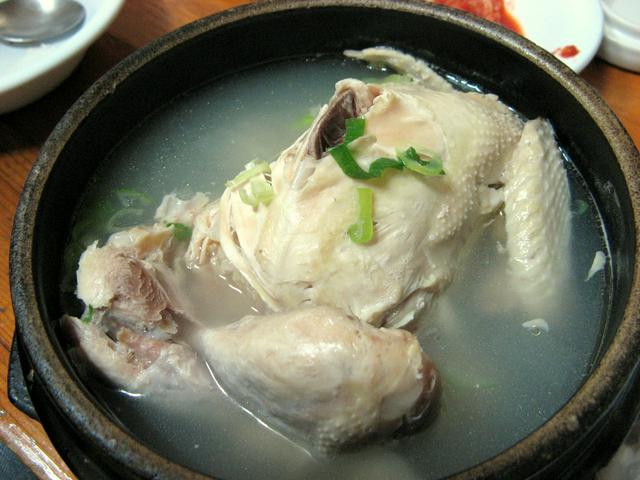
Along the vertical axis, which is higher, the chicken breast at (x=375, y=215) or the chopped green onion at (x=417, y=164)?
the chopped green onion at (x=417, y=164)

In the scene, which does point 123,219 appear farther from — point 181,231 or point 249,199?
point 249,199

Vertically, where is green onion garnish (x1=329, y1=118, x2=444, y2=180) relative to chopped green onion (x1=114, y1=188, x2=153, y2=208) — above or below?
above

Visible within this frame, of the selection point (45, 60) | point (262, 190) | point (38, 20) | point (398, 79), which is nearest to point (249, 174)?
point (262, 190)

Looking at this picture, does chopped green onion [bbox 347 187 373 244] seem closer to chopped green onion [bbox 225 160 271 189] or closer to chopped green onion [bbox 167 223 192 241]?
chopped green onion [bbox 225 160 271 189]

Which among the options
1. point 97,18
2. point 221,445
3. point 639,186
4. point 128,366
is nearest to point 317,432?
point 221,445

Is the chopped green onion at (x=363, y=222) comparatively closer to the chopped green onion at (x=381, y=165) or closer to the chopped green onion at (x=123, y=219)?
the chopped green onion at (x=381, y=165)

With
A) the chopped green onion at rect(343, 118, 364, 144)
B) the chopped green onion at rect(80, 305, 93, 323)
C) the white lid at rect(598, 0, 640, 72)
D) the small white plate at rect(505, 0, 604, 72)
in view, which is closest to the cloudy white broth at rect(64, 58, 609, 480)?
the chopped green onion at rect(80, 305, 93, 323)

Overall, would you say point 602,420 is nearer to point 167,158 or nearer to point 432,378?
point 432,378

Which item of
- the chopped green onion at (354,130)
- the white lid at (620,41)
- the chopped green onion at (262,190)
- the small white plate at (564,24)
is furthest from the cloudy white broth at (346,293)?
the white lid at (620,41)
